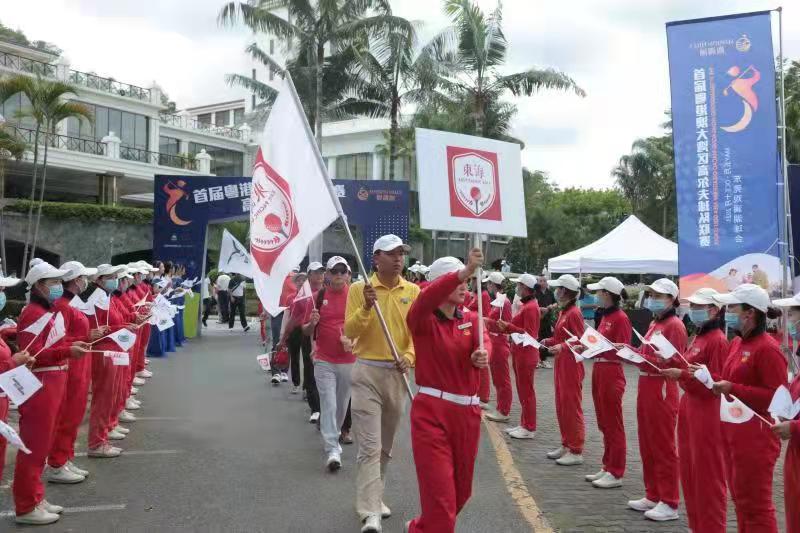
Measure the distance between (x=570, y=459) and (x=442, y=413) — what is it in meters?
3.77

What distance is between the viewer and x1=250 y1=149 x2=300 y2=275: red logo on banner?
19.8ft

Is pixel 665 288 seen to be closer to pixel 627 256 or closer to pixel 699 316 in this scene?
pixel 699 316

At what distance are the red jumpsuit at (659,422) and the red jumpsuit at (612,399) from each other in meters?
0.63

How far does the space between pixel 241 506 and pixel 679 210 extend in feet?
20.8

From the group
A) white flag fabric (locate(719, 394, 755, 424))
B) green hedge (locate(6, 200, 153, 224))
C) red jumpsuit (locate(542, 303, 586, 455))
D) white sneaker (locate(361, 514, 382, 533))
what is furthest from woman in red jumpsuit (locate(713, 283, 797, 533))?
green hedge (locate(6, 200, 153, 224))

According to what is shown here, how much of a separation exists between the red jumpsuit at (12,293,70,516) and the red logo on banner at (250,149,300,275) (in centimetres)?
166

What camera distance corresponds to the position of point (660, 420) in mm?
6219

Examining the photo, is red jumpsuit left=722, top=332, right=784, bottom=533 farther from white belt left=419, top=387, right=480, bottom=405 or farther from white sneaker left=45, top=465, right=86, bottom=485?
white sneaker left=45, top=465, right=86, bottom=485

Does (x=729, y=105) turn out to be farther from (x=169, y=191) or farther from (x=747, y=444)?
(x=169, y=191)

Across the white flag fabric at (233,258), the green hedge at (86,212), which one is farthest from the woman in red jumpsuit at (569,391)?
the green hedge at (86,212)

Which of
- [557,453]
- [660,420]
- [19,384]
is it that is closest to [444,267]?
[660,420]

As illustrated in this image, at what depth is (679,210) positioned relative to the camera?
30.9ft

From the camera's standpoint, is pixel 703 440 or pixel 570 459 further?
pixel 570 459

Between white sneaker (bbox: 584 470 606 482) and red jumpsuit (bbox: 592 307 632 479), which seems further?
white sneaker (bbox: 584 470 606 482)
